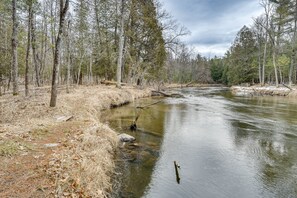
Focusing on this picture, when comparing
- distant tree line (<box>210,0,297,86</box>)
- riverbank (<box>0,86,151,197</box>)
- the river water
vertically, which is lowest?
the river water

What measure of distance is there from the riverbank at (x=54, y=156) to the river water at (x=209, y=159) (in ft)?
2.63

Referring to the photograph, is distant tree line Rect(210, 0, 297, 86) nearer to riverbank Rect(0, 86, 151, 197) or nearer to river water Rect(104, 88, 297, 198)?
river water Rect(104, 88, 297, 198)

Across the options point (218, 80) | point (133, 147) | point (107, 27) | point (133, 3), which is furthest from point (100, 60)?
point (218, 80)

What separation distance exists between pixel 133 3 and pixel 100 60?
9298 millimetres

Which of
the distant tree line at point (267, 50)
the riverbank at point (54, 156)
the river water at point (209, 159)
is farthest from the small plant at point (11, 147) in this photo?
the distant tree line at point (267, 50)

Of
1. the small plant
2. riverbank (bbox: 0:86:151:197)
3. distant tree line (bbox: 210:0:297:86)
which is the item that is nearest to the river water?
riverbank (bbox: 0:86:151:197)

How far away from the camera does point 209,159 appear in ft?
27.6

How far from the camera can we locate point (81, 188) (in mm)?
4617

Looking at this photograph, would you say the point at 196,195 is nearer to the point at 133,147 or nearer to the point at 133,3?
the point at 133,147

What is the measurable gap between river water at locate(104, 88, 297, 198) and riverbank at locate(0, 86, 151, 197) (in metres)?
0.80

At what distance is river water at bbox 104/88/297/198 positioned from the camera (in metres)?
6.21

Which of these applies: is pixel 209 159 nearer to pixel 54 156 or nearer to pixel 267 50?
pixel 54 156

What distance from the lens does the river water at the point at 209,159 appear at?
6.21 meters

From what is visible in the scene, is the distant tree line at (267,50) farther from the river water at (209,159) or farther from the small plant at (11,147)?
the small plant at (11,147)
